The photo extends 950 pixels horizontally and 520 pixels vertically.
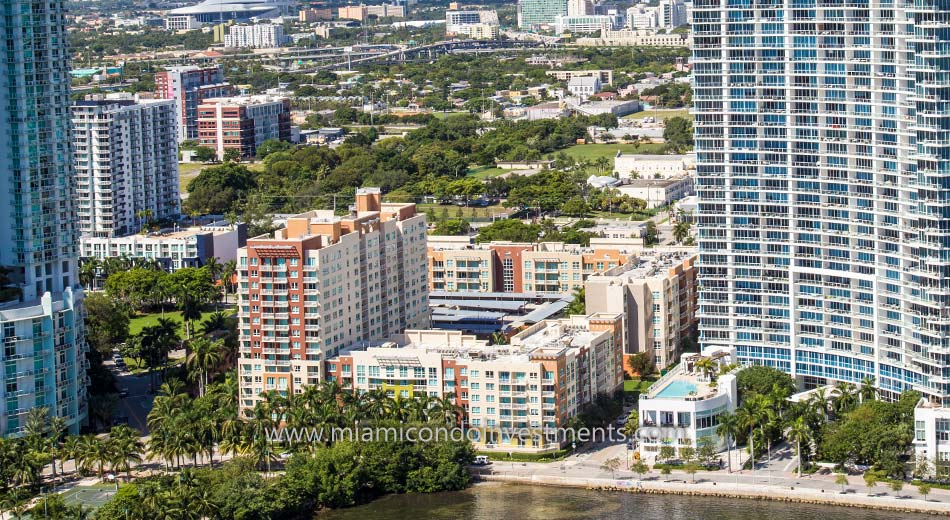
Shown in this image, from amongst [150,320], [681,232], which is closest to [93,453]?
[150,320]

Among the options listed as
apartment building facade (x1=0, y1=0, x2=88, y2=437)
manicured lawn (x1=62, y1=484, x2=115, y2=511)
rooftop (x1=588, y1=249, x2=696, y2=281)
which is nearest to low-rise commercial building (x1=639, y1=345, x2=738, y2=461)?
rooftop (x1=588, y1=249, x2=696, y2=281)

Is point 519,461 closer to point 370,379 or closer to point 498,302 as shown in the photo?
point 370,379

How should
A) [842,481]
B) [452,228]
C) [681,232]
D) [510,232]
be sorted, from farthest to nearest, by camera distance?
[452,228] < [510,232] < [681,232] < [842,481]

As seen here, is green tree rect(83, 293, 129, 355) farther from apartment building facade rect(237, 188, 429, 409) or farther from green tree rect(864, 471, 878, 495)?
green tree rect(864, 471, 878, 495)

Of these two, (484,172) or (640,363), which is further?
(484,172)

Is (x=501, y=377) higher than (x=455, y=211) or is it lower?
lower

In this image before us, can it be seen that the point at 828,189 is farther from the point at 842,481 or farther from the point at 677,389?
the point at 842,481

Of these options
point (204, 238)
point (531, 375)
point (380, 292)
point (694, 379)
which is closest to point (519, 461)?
point (531, 375)
